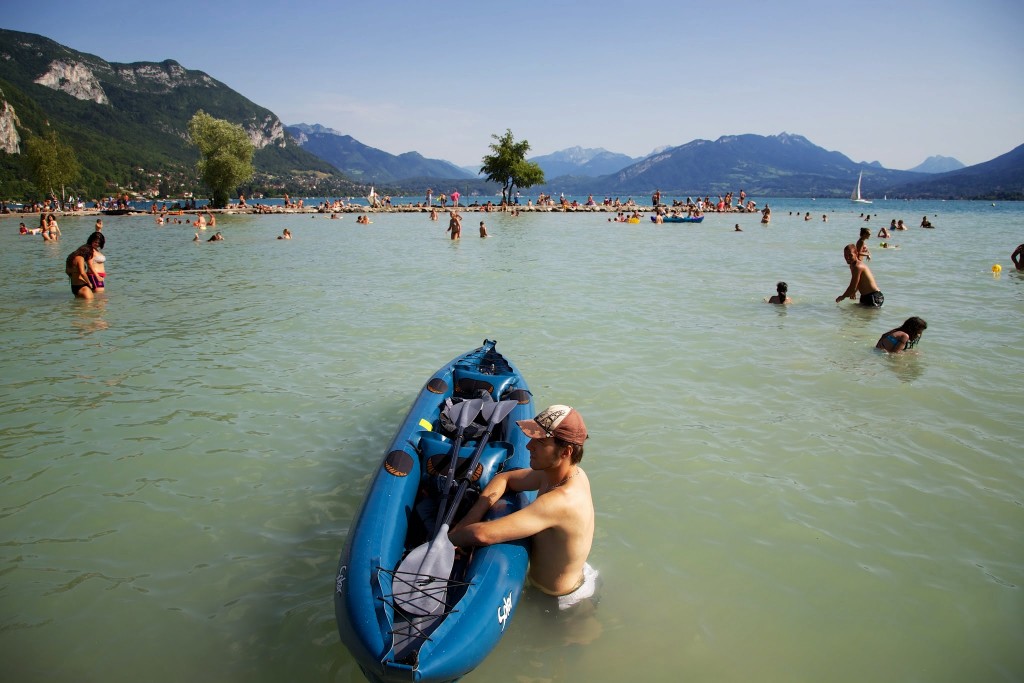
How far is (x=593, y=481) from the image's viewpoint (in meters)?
5.44

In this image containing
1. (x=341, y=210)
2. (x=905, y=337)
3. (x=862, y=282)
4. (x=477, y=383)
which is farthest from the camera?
(x=341, y=210)

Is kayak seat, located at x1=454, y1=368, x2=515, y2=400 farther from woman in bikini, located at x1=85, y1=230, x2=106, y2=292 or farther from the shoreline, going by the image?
the shoreline

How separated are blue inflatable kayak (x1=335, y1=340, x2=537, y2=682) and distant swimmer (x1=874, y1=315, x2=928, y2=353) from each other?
7.42 meters

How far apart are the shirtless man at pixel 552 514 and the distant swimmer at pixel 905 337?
7.88m

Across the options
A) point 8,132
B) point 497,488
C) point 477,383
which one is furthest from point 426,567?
point 8,132

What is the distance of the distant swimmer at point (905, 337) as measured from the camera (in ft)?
28.6

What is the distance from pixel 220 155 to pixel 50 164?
15.5 metres

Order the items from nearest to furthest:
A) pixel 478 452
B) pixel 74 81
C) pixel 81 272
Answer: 1. pixel 478 452
2. pixel 81 272
3. pixel 74 81

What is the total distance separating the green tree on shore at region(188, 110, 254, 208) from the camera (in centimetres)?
4978

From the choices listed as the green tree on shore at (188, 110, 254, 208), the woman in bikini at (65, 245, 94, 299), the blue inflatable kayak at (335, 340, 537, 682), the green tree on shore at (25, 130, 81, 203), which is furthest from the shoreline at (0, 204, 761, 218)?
the blue inflatable kayak at (335, 340, 537, 682)

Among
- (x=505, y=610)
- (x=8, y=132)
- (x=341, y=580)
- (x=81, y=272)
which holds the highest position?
(x=8, y=132)

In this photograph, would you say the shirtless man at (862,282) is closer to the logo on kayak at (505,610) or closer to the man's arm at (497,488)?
the man's arm at (497,488)

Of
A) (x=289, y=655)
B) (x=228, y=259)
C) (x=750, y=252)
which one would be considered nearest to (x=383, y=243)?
(x=228, y=259)

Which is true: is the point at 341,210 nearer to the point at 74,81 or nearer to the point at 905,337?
the point at 905,337
